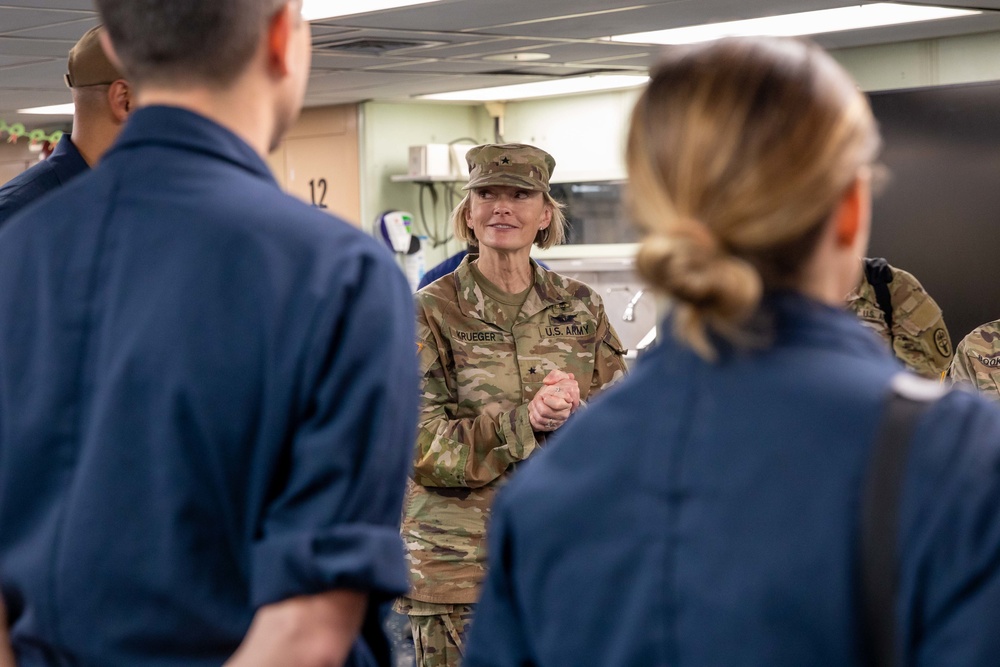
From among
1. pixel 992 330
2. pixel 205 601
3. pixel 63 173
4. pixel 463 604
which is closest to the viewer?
pixel 205 601

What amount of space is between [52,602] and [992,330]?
3.16 metres

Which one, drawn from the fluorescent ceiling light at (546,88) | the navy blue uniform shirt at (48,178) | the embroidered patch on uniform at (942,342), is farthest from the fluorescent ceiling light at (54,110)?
the embroidered patch on uniform at (942,342)

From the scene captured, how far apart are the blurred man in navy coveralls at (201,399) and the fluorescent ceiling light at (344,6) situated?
3.35m

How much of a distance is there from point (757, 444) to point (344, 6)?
3.95 metres

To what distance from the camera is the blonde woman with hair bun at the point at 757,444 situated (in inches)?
32.7

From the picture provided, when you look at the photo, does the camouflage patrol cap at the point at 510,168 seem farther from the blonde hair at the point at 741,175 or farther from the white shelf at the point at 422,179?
the white shelf at the point at 422,179

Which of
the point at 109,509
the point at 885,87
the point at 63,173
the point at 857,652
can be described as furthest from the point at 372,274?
the point at 885,87

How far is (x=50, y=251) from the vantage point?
3.92 ft

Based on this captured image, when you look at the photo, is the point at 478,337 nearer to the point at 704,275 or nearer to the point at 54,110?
the point at 704,275

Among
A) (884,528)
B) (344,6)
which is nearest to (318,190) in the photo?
(344,6)

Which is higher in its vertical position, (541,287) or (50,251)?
(50,251)

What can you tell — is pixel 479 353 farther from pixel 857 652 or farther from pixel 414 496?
pixel 857 652

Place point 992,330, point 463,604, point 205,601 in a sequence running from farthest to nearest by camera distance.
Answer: point 992,330 < point 463,604 < point 205,601

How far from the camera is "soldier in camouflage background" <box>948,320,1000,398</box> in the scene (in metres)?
3.58
